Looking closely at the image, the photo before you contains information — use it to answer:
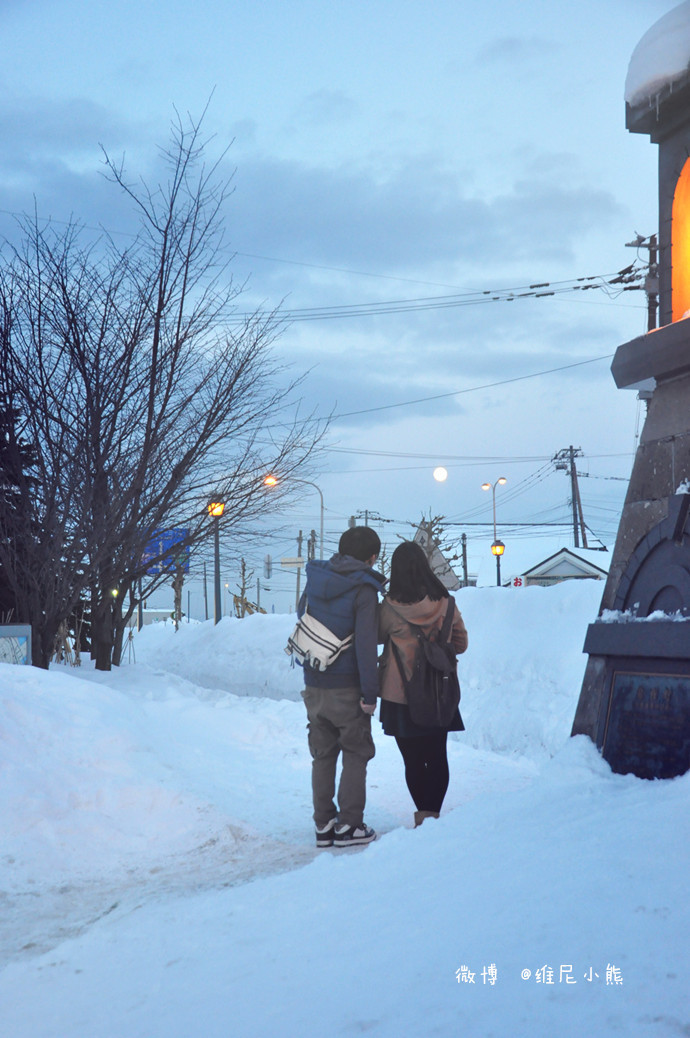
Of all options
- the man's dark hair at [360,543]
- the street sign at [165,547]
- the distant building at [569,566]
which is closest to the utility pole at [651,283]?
the street sign at [165,547]

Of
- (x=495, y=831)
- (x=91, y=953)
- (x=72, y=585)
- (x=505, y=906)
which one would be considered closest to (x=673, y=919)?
(x=505, y=906)

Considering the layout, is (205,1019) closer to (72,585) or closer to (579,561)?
(72,585)

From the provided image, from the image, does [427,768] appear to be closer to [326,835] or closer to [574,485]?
[326,835]

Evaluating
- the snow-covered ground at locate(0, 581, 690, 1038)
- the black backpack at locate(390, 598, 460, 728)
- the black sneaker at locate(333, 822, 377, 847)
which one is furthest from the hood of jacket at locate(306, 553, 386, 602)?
the snow-covered ground at locate(0, 581, 690, 1038)

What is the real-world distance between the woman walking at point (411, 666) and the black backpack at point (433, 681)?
0.04 metres

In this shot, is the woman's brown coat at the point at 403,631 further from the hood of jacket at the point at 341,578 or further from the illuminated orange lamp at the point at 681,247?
the illuminated orange lamp at the point at 681,247

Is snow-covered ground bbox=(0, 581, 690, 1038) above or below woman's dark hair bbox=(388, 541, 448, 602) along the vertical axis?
below

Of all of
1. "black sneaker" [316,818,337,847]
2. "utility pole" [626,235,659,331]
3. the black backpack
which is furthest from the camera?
"utility pole" [626,235,659,331]

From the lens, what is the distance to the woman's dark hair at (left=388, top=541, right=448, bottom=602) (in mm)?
5520

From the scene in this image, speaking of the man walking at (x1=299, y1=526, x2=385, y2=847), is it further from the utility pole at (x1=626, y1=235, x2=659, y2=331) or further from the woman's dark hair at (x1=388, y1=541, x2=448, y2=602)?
the utility pole at (x1=626, y1=235, x2=659, y2=331)

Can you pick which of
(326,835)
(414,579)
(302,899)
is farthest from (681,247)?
(302,899)

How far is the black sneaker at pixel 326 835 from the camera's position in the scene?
5.63m

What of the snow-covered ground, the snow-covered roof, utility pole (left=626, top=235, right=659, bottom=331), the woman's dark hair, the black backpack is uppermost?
utility pole (left=626, top=235, right=659, bottom=331)

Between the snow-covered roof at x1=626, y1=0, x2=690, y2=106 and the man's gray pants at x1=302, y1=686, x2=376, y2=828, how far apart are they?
4.40 m
